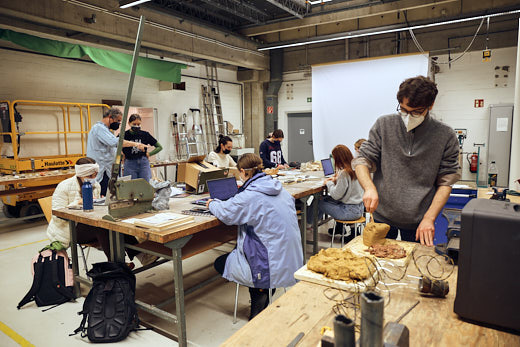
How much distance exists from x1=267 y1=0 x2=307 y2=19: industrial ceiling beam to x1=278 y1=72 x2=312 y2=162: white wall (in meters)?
2.37

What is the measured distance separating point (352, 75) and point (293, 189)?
18.6 feet

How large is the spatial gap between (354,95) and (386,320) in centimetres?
816

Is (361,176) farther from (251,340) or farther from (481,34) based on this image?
(481,34)

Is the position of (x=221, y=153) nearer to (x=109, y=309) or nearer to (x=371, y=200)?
(x=109, y=309)

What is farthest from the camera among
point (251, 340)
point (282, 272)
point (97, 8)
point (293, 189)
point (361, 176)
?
point (97, 8)

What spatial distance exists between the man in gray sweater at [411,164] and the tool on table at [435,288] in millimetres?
486

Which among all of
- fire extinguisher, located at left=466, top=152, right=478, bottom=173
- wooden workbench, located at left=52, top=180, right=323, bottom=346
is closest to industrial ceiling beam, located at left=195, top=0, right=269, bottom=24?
wooden workbench, located at left=52, top=180, right=323, bottom=346

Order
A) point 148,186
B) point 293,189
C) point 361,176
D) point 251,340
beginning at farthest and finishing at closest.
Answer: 1. point 293,189
2. point 148,186
3. point 361,176
4. point 251,340

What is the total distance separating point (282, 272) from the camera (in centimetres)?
229

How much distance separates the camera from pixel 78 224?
3150mm

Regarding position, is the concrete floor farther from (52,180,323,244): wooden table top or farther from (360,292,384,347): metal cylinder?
(360,292,384,347): metal cylinder

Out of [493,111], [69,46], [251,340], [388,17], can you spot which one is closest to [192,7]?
[69,46]

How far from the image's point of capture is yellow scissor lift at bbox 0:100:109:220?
17.3 feet

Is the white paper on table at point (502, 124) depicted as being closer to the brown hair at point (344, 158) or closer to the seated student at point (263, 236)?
the brown hair at point (344, 158)
